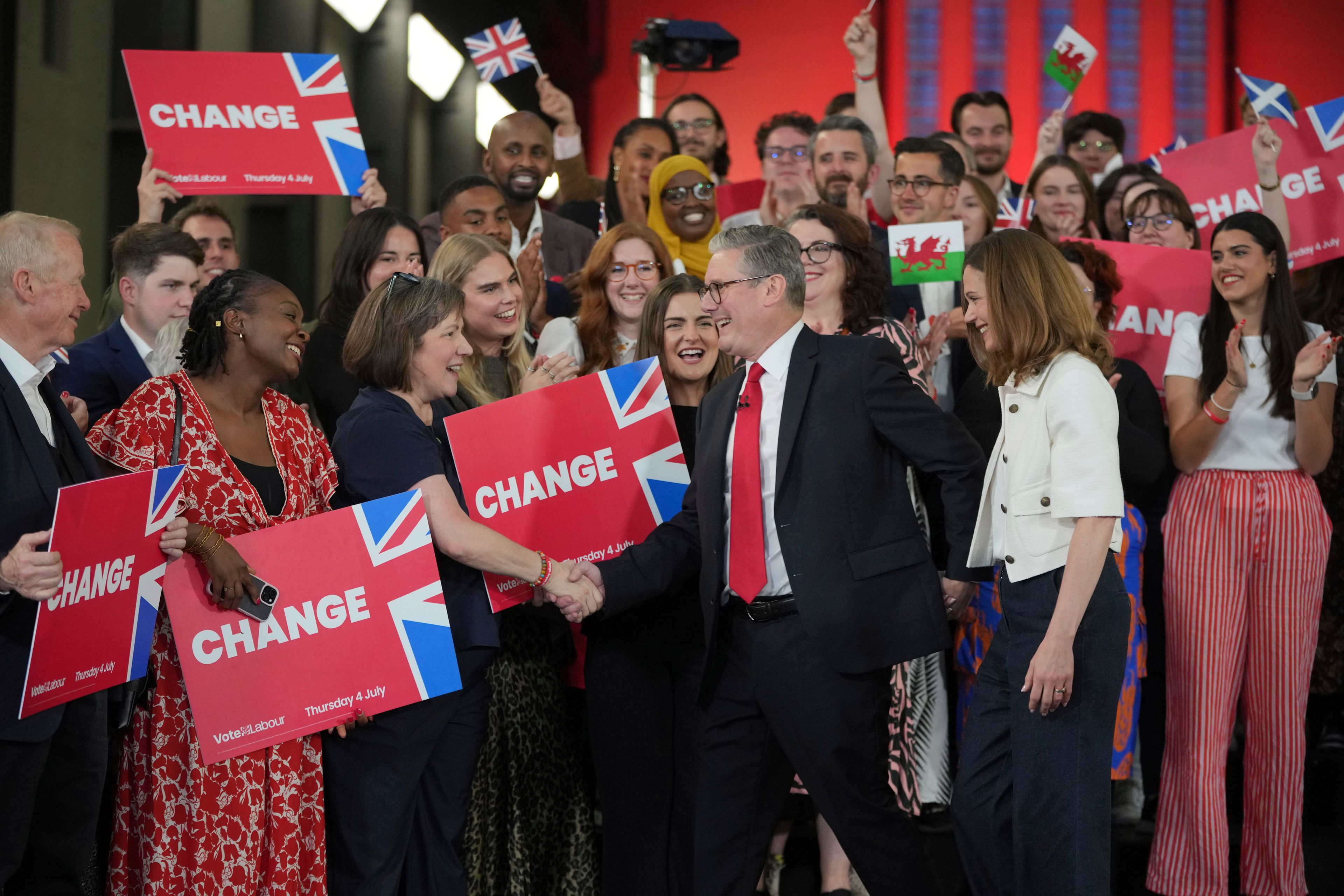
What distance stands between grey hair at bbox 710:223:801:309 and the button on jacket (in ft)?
1.89

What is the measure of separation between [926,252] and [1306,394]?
128 centimetres

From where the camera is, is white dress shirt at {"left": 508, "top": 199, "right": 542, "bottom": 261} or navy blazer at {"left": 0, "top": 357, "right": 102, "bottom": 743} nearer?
navy blazer at {"left": 0, "top": 357, "right": 102, "bottom": 743}

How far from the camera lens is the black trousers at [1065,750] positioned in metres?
2.83

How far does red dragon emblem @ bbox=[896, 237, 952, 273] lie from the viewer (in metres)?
4.36

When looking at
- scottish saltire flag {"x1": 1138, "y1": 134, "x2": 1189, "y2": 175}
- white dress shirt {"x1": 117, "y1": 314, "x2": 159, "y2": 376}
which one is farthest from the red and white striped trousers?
white dress shirt {"x1": 117, "y1": 314, "x2": 159, "y2": 376}

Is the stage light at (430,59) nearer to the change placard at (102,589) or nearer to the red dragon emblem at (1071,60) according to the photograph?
the red dragon emblem at (1071,60)

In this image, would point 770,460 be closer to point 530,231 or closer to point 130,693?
point 130,693

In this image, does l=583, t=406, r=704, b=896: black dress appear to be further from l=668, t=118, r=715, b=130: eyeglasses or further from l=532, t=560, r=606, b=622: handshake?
l=668, t=118, r=715, b=130: eyeglasses

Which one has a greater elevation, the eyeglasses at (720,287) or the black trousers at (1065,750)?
the eyeglasses at (720,287)

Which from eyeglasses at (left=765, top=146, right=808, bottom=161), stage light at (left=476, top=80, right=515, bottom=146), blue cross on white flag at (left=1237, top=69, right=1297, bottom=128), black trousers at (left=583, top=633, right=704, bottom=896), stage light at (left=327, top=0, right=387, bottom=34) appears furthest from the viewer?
stage light at (left=476, top=80, right=515, bottom=146)

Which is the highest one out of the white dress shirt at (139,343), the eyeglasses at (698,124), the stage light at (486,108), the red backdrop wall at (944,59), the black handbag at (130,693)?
the red backdrop wall at (944,59)

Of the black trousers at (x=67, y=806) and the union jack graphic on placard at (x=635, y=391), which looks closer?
the black trousers at (x=67, y=806)

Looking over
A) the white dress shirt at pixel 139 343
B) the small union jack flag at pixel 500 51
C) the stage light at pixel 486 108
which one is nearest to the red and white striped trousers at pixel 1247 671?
the white dress shirt at pixel 139 343

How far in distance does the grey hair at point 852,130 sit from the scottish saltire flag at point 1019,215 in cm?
61
